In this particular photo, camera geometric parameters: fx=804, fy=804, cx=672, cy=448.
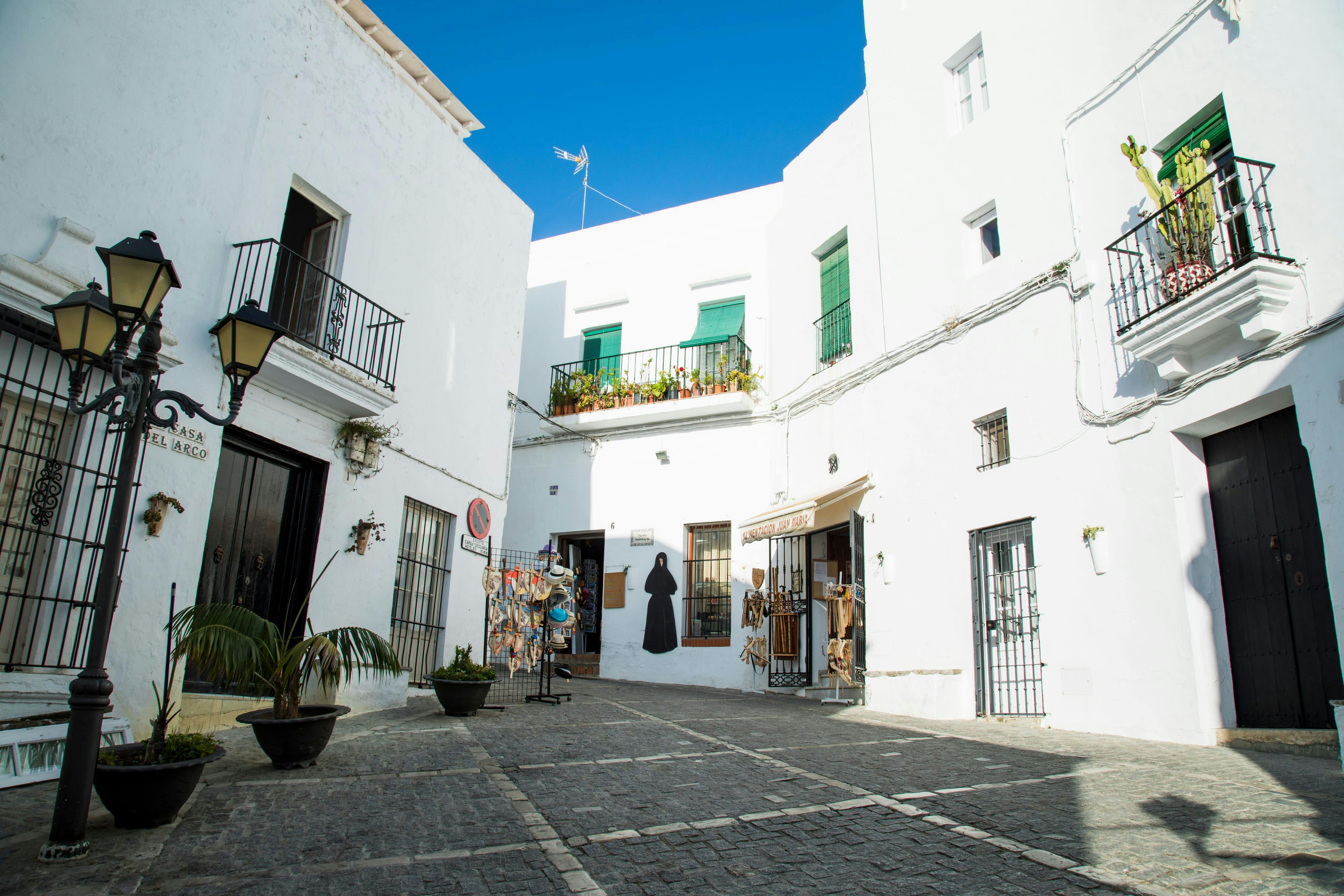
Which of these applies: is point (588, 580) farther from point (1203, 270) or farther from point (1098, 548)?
point (1203, 270)

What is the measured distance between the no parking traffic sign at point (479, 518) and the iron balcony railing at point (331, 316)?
87.2 inches

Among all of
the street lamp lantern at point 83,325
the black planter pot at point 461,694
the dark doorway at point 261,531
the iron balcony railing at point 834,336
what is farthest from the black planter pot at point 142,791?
the iron balcony railing at point 834,336

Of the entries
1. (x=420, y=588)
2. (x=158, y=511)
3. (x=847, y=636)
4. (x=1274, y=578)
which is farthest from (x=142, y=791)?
(x=847, y=636)

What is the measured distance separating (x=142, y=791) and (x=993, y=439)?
28.0 feet

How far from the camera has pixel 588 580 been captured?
15.2m

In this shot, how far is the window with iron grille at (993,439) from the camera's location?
917 centimetres

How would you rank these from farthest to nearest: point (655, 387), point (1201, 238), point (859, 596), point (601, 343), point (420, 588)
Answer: point (601, 343)
point (655, 387)
point (859, 596)
point (420, 588)
point (1201, 238)

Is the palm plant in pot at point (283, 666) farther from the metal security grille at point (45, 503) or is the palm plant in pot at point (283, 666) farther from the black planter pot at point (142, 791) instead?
the metal security grille at point (45, 503)

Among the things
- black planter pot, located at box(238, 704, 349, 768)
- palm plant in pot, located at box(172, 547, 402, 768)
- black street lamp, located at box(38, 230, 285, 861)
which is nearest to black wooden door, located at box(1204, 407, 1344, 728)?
palm plant in pot, located at box(172, 547, 402, 768)

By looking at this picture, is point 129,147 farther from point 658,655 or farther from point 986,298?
point 658,655

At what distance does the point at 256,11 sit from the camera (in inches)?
306

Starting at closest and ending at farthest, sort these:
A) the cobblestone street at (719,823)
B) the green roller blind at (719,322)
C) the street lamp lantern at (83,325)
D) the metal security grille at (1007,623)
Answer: the cobblestone street at (719,823) → the street lamp lantern at (83,325) → the metal security grille at (1007,623) → the green roller blind at (719,322)

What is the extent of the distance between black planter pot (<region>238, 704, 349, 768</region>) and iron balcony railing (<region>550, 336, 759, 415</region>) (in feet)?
30.9

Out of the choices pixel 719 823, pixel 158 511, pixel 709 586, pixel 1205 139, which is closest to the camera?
pixel 719 823
